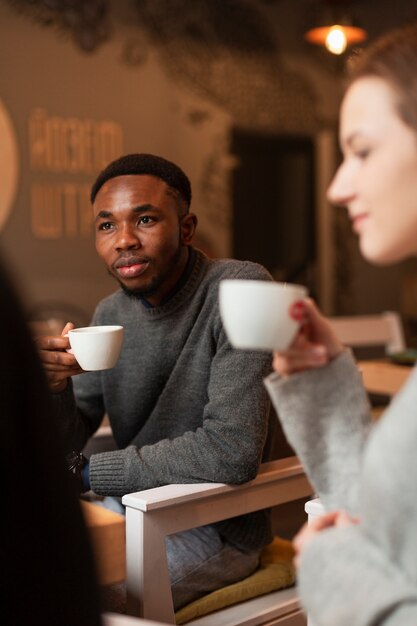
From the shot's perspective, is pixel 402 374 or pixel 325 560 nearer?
pixel 325 560

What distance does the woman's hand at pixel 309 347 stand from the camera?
0.74 m

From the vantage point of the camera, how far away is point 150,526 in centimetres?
107

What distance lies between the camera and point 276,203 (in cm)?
450

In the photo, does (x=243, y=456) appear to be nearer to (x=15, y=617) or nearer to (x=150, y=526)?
(x=150, y=526)

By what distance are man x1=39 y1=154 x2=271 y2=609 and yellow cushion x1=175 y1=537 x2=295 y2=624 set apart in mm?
17

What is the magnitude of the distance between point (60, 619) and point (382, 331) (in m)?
2.75

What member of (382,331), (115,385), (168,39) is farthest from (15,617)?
(168,39)

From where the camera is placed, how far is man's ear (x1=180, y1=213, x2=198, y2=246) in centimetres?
118

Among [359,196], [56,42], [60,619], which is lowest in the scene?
[60,619]

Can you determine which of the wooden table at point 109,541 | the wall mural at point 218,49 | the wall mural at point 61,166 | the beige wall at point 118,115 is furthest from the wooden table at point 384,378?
the wall mural at point 218,49

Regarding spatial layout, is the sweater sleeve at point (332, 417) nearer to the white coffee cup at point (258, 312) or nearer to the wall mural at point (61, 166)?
the white coffee cup at point (258, 312)

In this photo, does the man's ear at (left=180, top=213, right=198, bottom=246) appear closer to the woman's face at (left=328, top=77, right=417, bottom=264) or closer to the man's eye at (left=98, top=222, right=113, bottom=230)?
the man's eye at (left=98, top=222, right=113, bottom=230)

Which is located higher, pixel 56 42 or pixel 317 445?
pixel 56 42

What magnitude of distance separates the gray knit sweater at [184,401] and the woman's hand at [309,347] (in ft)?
1.22
